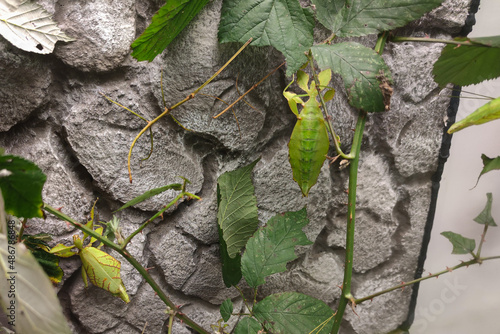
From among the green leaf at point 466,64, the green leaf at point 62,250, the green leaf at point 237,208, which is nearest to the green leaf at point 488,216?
the green leaf at point 466,64

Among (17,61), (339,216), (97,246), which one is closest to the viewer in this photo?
(17,61)

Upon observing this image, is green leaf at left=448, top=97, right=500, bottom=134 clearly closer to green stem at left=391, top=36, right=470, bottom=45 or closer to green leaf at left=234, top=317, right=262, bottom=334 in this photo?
green stem at left=391, top=36, right=470, bottom=45

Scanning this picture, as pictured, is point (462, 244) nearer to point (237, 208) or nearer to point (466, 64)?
point (466, 64)

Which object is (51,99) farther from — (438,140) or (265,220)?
(438,140)

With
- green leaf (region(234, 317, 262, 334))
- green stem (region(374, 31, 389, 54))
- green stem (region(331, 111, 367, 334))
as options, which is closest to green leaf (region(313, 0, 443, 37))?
green stem (region(374, 31, 389, 54))

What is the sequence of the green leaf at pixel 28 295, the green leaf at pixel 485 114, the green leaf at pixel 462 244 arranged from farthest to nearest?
the green leaf at pixel 462 244 → the green leaf at pixel 485 114 → the green leaf at pixel 28 295

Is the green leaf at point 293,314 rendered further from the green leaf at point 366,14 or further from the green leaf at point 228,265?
the green leaf at point 366,14

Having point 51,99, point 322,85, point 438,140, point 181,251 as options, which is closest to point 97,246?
point 181,251
